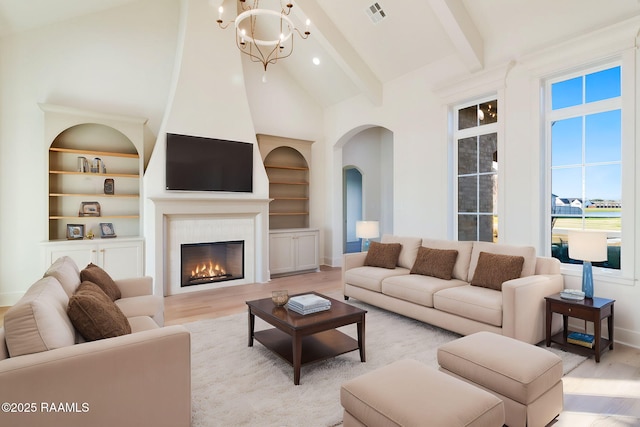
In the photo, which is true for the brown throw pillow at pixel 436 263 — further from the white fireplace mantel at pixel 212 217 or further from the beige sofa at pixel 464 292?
the white fireplace mantel at pixel 212 217

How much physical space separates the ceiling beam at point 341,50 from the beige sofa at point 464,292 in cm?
276

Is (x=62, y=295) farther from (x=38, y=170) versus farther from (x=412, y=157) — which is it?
(x=412, y=157)

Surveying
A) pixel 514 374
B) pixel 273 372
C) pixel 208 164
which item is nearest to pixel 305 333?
pixel 273 372

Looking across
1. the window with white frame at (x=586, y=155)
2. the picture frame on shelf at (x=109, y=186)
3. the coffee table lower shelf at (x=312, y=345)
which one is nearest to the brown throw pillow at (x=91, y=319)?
the coffee table lower shelf at (x=312, y=345)

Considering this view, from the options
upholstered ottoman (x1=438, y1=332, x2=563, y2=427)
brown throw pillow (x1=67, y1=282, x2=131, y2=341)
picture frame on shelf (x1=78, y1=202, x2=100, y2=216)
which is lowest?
upholstered ottoman (x1=438, y1=332, x2=563, y2=427)

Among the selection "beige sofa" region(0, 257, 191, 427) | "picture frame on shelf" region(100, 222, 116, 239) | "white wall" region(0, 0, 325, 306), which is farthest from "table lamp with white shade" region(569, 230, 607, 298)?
"picture frame on shelf" region(100, 222, 116, 239)

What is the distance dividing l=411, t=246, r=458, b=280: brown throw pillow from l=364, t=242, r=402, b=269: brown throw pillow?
316 mm

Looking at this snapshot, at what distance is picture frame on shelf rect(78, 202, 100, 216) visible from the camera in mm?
4906

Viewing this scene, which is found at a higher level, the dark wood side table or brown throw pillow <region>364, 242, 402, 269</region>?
brown throw pillow <region>364, 242, 402, 269</region>

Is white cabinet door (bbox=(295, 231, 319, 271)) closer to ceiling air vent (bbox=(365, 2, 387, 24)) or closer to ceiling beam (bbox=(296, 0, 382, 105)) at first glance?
ceiling beam (bbox=(296, 0, 382, 105))

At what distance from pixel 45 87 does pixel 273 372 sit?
16.1ft

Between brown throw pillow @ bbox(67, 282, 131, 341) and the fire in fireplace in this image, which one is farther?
the fire in fireplace

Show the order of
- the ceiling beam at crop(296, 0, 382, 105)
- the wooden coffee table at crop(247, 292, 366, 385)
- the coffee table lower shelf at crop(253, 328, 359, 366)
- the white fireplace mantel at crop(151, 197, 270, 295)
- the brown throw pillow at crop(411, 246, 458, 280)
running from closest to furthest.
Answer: the wooden coffee table at crop(247, 292, 366, 385), the coffee table lower shelf at crop(253, 328, 359, 366), the brown throw pillow at crop(411, 246, 458, 280), the white fireplace mantel at crop(151, 197, 270, 295), the ceiling beam at crop(296, 0, 382, 105)

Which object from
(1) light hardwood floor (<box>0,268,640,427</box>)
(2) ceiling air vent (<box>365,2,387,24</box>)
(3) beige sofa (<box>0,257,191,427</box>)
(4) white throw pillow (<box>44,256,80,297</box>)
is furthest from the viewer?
(2) ceiling air vent (<box>365,2,387,24</box>)
